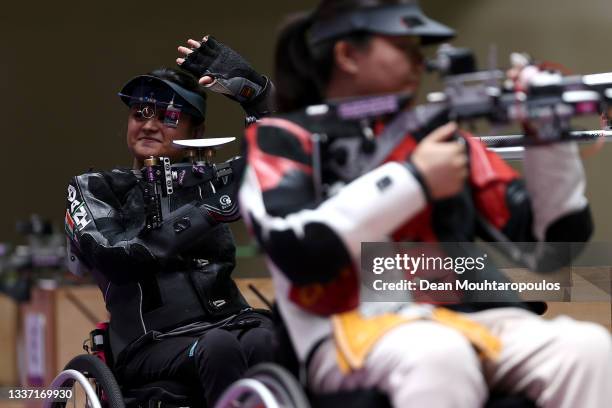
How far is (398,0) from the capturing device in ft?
6.31

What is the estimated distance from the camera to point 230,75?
2916mm

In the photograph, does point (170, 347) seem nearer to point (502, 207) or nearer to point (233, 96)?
point (233, 96)

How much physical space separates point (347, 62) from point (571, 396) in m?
0.61

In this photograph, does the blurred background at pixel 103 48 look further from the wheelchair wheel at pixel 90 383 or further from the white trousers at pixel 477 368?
the white trousers at pixel 477 368

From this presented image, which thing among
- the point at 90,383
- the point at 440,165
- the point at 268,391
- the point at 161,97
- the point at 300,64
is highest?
the point at 300,64

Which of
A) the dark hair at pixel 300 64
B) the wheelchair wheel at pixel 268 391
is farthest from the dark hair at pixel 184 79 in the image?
the wheelchair wheel at pixel 268 391

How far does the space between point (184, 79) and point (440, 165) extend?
147 centimetres

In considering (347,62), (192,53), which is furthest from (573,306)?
(192,53)

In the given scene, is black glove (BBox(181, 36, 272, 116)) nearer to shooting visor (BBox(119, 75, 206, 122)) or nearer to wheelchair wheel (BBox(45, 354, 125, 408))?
shooting visor (BBox(119, 75, 206, 122))

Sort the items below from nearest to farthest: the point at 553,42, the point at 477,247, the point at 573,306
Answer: the point at 477,247, the point at 573,306, the point at 553,42

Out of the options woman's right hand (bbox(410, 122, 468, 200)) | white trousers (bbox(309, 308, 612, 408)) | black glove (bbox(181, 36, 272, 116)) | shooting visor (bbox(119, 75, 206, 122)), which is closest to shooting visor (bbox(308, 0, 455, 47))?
woman's right hand (bbox(410, 122, 468, 200))

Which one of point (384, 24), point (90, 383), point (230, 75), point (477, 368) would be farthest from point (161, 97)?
point (477, 368)

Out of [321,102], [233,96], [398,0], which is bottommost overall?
[233,96]

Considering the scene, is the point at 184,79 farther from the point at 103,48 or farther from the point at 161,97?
the point at 103,48
